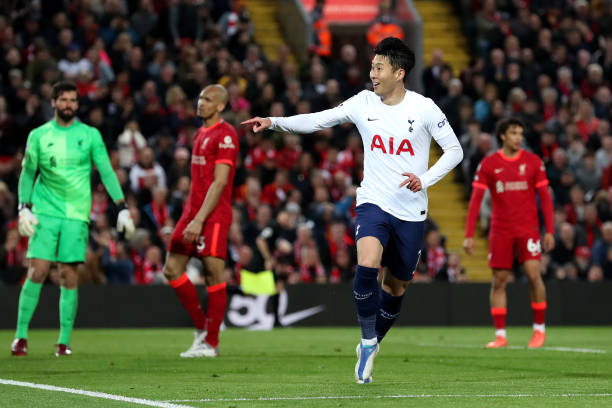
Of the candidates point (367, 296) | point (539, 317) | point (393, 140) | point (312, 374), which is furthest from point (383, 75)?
point (539, 317)

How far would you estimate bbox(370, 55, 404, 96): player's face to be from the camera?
341 inches

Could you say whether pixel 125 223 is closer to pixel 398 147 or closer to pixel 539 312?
pixel 398 147

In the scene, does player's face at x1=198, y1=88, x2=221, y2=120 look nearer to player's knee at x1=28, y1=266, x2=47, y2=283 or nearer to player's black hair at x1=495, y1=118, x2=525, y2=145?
player's knee at x1=28, y1=266, x2=47, y2=283

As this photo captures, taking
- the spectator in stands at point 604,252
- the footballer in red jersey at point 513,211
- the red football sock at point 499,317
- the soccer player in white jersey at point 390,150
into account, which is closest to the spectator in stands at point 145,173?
the footballer in red jersey at point 513,211

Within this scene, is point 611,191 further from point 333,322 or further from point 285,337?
point 285,337

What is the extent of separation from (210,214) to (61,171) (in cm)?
144

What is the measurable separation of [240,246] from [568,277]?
18.1 ft

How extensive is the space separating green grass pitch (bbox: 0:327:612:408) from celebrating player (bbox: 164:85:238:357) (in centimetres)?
47

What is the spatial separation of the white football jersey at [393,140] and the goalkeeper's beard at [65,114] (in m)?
3.25

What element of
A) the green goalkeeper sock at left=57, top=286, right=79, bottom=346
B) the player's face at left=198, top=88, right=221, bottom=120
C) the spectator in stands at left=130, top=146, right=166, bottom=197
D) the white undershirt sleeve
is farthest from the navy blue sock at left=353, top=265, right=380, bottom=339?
the spectator in stands at left=130, top=146, right=166, bottom=197

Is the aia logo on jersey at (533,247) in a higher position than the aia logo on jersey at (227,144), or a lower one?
lower

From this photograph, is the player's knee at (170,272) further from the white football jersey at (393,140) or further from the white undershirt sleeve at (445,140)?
the white undershirt sleeve at (445,140)

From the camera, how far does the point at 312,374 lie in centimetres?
908

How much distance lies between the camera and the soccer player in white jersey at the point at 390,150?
8469mm
